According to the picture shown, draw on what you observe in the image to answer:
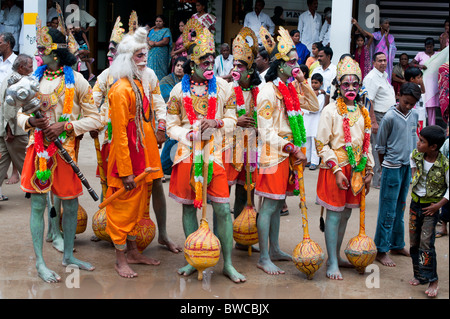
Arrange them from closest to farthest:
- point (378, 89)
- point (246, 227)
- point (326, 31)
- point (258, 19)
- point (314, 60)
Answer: point (246, 227), point (378, 89), point (314, 60), point (326, 31), point (258, 19)

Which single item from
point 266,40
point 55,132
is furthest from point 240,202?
point 55,132

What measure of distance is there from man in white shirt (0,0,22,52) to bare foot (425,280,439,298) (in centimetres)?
1108

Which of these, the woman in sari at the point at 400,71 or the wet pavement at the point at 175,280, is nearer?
the wet pavement at the point at 175,280

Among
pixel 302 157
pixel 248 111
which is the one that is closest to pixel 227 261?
pixel 302 157

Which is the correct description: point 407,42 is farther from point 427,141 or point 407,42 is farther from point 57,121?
point 57,121

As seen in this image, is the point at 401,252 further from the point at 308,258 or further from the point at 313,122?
the point at 313,122

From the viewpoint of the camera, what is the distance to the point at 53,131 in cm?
555

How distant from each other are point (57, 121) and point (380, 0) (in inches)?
389

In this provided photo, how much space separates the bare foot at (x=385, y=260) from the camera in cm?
628

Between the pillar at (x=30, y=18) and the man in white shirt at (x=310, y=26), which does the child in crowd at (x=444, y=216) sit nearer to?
the man in white shirt at (x=310, y=26)

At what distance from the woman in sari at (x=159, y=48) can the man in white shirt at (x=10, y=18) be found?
3.50 metres

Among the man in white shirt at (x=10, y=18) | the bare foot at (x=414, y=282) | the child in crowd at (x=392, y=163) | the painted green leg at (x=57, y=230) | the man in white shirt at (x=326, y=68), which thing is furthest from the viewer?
the man in white shirt at (x=10, y=18)

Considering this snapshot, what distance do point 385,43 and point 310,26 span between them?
1597 mm

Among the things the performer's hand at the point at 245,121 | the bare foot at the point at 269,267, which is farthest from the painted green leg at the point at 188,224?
the performer's hand at the point at 245,121
